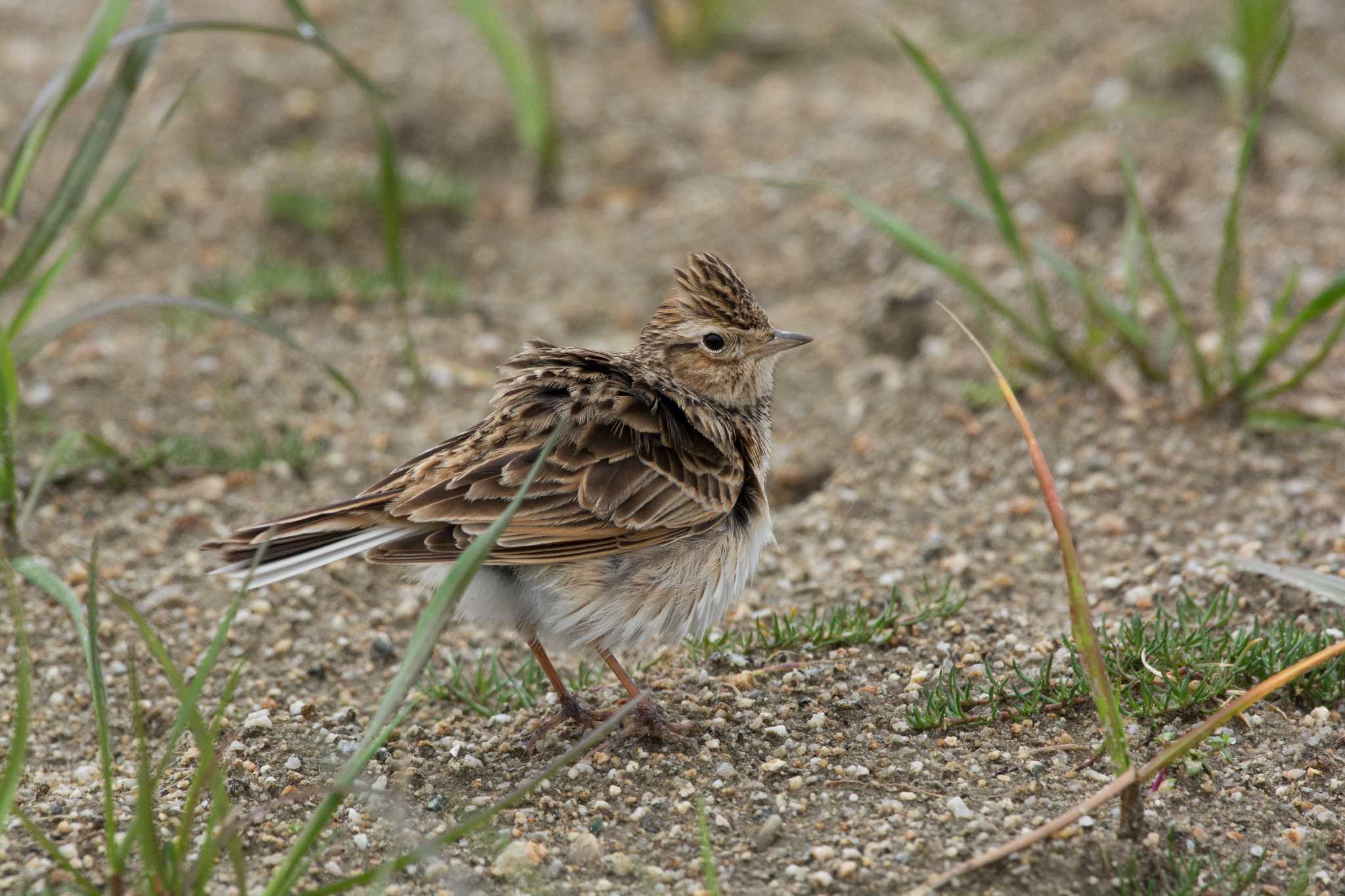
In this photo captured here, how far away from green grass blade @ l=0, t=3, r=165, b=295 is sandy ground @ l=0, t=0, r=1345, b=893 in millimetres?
919

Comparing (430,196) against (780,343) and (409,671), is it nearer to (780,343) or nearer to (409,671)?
(780,343)

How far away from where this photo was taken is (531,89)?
25.8ft

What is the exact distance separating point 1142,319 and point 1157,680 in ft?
9.01

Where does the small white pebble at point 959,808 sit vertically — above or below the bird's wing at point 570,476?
below

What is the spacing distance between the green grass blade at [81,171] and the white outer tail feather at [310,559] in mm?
1961

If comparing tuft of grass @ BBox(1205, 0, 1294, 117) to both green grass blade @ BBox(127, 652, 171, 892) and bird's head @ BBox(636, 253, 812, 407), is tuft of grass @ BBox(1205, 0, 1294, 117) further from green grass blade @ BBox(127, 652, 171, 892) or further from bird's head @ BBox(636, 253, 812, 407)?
green grass blade @ BBox(127, 652, 171, 892)

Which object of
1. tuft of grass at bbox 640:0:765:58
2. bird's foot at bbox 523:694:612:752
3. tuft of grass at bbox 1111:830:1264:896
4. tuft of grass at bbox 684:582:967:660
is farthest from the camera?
tuft of grass at bbox 640:0:765:58

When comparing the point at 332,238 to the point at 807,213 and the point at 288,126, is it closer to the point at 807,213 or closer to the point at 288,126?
the point at 288,126

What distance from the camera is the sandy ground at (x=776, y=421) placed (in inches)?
156

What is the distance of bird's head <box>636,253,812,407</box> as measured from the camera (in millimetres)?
4984

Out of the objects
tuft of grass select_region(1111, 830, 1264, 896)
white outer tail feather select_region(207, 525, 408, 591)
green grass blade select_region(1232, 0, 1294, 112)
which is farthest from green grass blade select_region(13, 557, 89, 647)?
green grass blade select_region(1232, 0, 1294, 112)

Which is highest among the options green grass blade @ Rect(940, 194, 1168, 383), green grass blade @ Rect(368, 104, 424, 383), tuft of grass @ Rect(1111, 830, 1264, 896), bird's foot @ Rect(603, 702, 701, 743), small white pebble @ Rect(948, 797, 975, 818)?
green grass blade @ Rect(368, 104, 424, 383)

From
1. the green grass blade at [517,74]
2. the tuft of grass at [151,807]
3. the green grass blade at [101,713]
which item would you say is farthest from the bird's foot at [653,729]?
the green grass blade at [517,74]

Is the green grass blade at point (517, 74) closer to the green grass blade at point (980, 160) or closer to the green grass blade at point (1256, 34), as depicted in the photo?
the green grass blade at point (980, 160)
